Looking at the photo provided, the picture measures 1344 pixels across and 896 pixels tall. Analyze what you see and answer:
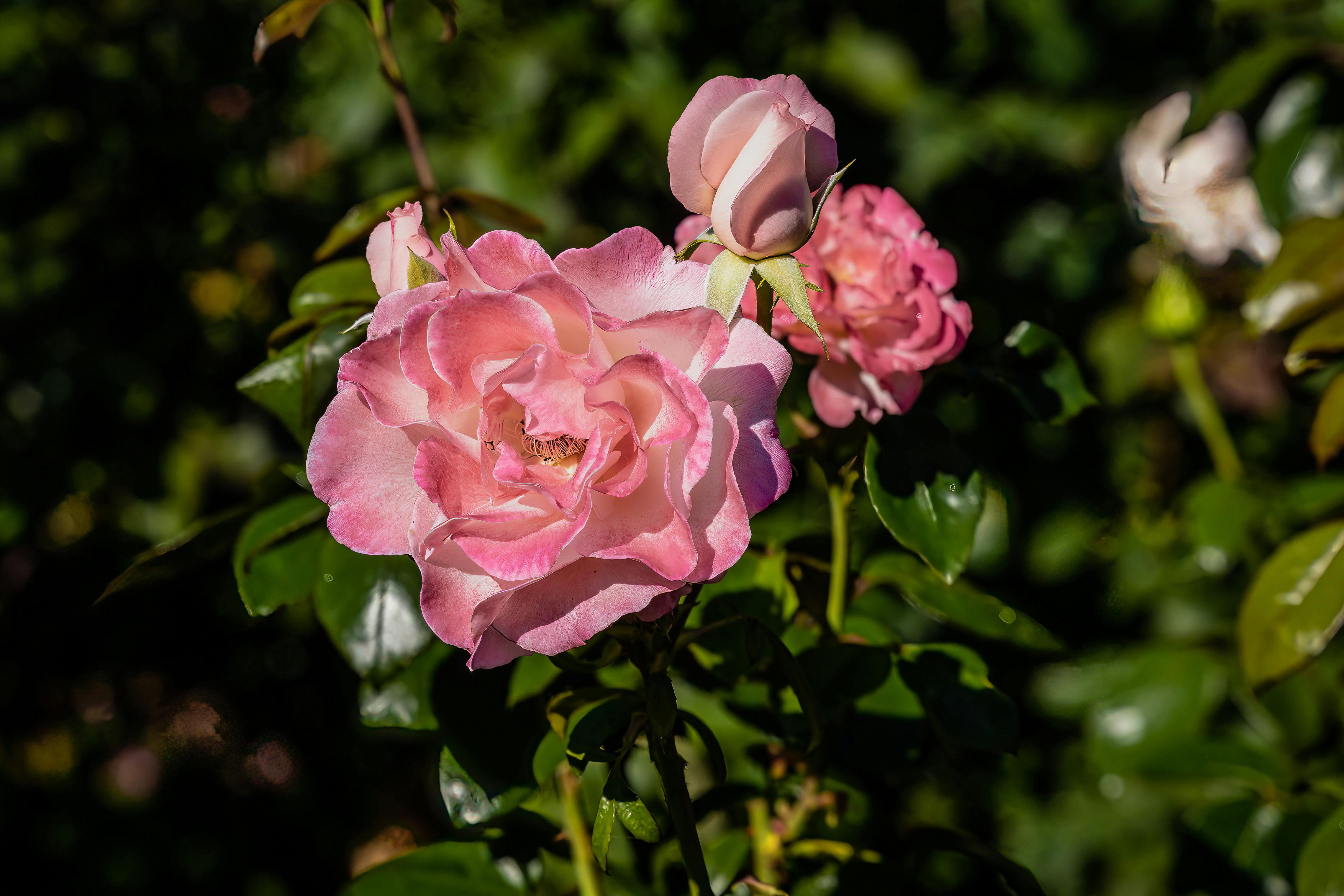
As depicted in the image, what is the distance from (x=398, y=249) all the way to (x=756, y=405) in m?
0.17

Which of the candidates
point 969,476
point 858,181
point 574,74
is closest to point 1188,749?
point 969,476

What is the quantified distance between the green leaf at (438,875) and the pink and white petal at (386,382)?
13.8 inches

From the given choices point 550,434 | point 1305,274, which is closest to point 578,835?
point 550,434

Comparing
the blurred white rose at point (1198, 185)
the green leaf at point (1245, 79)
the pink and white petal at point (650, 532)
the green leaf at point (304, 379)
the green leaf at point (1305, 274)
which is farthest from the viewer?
the blurred white rose at point (1198, 185)

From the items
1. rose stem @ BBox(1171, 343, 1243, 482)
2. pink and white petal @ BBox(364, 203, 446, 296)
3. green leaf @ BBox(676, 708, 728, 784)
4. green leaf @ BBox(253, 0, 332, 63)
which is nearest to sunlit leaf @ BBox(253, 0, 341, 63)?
green leaf @ BBox(253, 0, 332, 63)

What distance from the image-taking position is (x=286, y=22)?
1.88 feet

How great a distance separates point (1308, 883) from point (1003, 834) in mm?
790

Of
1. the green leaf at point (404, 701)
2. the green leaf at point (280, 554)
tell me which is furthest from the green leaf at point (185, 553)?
the green leaf at point (404, 701)

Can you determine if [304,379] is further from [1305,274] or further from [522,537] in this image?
[1305,274]

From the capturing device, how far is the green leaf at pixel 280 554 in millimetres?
535

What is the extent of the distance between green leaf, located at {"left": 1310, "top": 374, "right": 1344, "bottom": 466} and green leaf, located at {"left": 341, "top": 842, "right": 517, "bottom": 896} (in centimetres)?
61

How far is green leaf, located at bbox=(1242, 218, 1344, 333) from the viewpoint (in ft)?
2.12

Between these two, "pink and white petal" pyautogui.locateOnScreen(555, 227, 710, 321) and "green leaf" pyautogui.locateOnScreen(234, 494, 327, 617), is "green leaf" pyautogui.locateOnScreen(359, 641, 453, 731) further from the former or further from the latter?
"pink and white petal" pyautogui.locateOnScreen(555, 227, 710, 321)

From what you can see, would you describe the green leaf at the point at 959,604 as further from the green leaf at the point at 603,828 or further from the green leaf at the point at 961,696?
the green leaf at the point at 603,828
